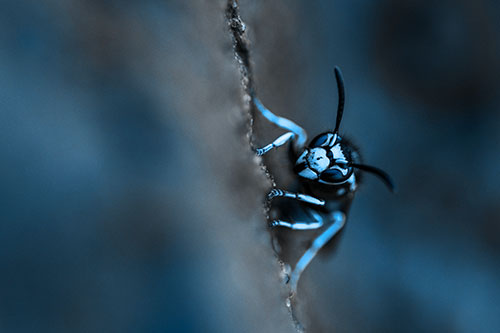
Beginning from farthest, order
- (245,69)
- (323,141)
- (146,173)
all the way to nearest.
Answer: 1. (323,141)
2. (245,69)
3. (146,173)

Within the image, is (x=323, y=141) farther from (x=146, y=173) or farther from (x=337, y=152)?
(x=146, y=173)

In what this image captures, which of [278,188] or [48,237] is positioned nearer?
[48,237]

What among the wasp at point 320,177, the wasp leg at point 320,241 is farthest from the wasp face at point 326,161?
the wasp leg at point 320,241

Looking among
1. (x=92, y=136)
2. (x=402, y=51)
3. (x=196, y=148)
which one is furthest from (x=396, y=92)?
(x=92, y=136)

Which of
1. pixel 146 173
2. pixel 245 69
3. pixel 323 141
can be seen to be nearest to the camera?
pixel 146 173

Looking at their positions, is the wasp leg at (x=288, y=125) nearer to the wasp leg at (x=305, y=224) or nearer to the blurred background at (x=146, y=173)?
the blurred background at (x=146, y=173)

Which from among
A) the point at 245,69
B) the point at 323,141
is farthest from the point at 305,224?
the point at 245,69

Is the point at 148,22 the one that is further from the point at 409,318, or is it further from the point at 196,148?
the point at 409,318
